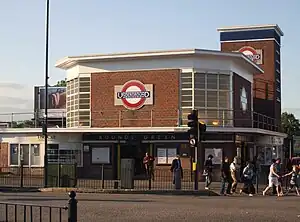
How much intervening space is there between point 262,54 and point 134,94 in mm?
16764

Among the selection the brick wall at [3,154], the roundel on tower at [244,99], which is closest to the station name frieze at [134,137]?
the brick wall at [3,154]

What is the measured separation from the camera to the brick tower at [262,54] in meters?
51.5

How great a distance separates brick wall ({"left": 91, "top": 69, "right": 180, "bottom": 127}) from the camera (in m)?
38.2

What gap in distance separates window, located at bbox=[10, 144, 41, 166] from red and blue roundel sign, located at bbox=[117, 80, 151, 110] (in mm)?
6810

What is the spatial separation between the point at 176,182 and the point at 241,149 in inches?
486

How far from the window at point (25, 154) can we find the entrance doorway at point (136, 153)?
242 inches

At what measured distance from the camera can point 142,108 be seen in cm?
3897

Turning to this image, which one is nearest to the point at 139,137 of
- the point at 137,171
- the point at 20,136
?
the point at 137,171

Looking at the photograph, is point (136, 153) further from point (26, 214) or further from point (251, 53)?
point (26, 214)

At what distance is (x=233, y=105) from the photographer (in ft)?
129

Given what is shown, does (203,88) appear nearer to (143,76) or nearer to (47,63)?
(143,76)

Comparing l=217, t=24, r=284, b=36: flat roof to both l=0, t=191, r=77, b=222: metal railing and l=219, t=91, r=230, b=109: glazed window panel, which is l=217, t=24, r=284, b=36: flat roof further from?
l=0, t=191, r=77, b=222: metal railing

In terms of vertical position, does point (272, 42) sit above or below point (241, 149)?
above

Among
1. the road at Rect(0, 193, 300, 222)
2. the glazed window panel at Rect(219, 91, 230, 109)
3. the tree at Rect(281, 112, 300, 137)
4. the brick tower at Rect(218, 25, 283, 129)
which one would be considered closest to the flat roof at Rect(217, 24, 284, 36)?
the brick tower at Rect(218, 25, 283, 129)
